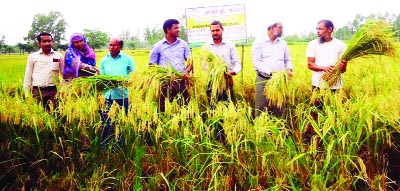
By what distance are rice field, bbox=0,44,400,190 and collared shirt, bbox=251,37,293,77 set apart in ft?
4.53

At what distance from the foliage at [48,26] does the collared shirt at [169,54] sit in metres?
42.5

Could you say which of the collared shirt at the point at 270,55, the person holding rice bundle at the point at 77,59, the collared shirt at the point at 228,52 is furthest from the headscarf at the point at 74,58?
the collared shirt at the point at 270,55

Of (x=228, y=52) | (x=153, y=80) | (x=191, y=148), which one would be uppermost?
(x=228, y=52)

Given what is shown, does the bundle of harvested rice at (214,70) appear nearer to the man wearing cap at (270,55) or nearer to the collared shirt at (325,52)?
the man wearing cap at (270,55)

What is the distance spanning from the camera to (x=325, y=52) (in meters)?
3.88

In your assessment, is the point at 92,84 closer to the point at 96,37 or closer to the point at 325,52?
the point at 325,52

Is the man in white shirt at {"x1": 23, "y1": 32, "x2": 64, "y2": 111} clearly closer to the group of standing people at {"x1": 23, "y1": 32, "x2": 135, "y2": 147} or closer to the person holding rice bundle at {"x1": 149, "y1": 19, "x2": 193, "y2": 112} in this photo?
the group of standing people at {"x1": 23, "y1": 32, "x2": 135, "y2": 147}

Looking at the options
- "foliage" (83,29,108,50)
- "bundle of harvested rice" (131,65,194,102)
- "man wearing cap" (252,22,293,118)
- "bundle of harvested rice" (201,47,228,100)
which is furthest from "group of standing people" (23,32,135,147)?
"foliage" (83,29,108,50)

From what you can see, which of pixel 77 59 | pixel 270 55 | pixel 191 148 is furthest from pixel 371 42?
pixel 77 59

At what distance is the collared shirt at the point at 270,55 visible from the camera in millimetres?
4297

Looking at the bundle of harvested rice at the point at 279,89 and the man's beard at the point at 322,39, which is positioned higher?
the man's beard at the point at 322,39

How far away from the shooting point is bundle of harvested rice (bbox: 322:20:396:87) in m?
3.32

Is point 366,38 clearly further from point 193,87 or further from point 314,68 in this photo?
point 193,87

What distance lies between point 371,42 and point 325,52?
58cm
